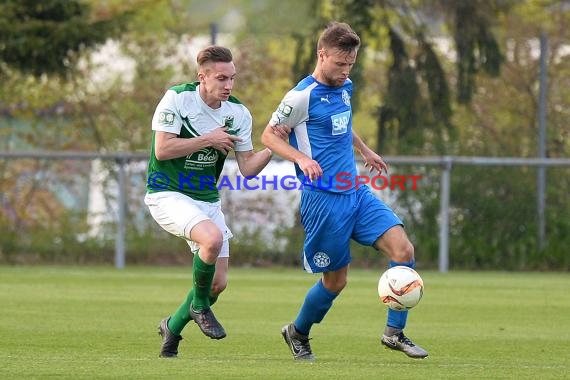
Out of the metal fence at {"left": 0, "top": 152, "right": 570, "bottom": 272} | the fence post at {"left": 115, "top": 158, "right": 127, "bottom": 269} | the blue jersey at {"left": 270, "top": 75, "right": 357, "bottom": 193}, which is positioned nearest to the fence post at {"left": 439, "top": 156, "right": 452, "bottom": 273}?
the metal fence at {"left": 0, "top": 152, "right": 570, "bottom": 272}

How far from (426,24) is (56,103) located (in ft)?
22.7

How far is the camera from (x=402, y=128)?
73.3ft

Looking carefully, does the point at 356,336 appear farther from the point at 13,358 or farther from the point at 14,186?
the point at 14,186

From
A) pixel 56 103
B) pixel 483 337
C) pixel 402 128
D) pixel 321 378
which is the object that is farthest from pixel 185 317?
pixel 56 103

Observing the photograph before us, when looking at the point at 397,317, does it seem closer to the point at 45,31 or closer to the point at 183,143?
the point at 183,143

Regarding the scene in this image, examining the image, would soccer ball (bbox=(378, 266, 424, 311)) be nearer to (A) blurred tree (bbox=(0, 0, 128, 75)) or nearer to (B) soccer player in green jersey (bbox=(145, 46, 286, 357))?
(B) soccer player in green jersey (bbox=(145, 46, 286, 357))

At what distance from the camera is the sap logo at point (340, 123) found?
880cm

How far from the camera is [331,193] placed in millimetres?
8727

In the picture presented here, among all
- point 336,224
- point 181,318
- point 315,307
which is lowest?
point 181,318

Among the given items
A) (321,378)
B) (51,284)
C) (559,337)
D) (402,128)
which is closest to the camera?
(321,378)

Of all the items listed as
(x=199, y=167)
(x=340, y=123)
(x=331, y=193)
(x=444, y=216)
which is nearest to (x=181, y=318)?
(x=199, y=167)

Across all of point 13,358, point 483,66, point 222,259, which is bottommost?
point 13,358

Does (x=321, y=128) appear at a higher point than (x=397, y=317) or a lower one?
higher

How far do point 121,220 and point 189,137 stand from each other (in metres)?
11.8
